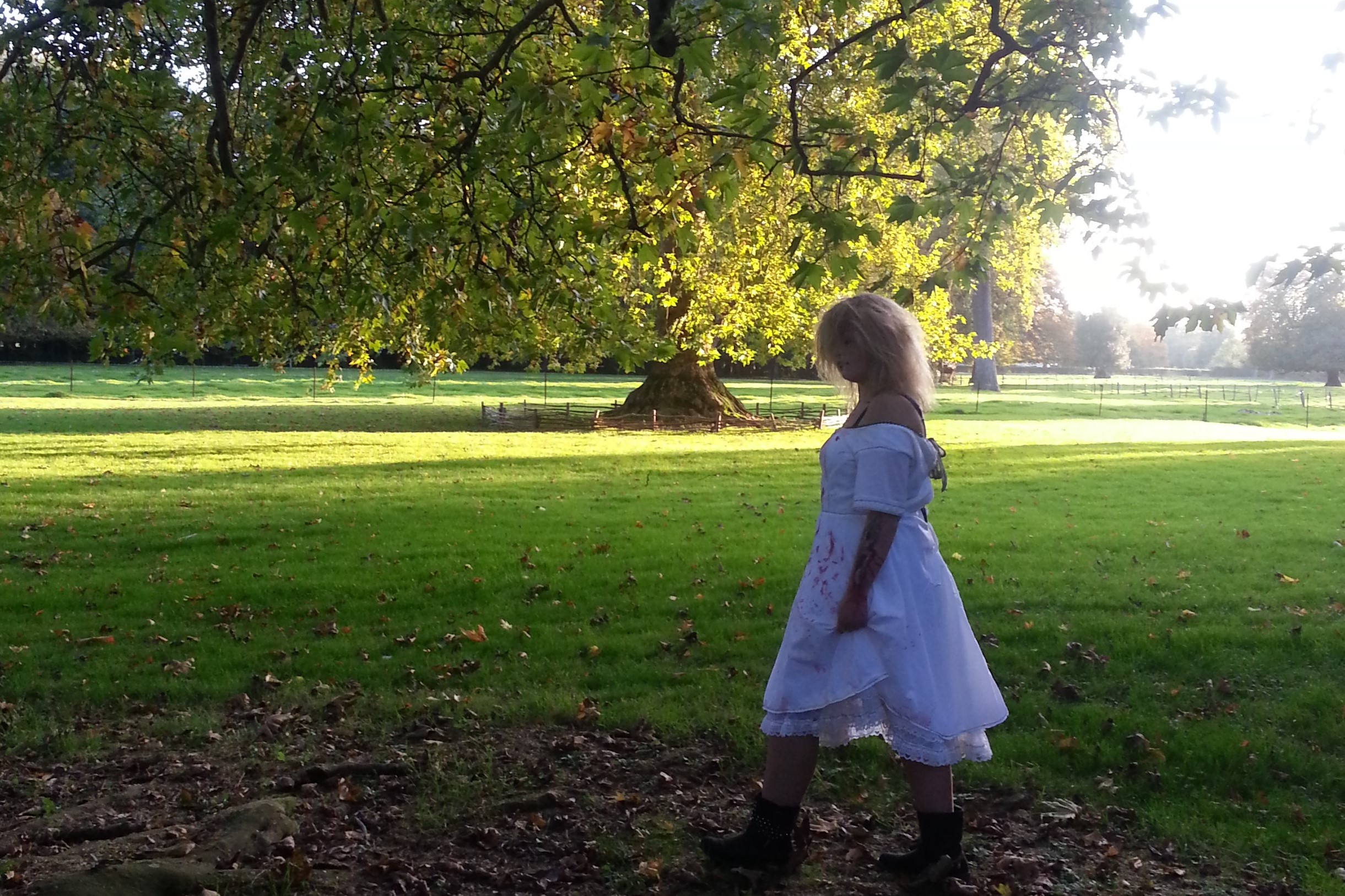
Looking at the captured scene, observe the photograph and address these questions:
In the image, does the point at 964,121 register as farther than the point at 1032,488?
No

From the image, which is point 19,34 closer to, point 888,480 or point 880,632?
point 888,480

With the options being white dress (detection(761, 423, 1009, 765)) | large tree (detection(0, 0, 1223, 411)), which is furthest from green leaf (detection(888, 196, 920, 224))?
white dress (detection(761, 423, 1009, 765))

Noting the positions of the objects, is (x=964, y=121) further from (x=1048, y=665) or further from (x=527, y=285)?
(x=1048, y=665)

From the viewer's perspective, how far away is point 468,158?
6.04 metres

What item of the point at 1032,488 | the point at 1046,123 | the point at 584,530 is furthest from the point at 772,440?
the point at 584,530

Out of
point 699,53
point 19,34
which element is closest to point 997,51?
point 699,53

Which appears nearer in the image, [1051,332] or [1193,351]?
[1051,332]

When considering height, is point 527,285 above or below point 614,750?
above

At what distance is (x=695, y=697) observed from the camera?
623 cm

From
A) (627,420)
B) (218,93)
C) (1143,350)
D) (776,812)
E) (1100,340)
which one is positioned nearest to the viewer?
(776,812)

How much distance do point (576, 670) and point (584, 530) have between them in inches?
201

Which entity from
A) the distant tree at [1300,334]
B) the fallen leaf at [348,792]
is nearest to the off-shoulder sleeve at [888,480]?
the fallen leaf at [348,792]

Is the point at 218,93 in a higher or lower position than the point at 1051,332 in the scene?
lower

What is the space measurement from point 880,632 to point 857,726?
42 cm
